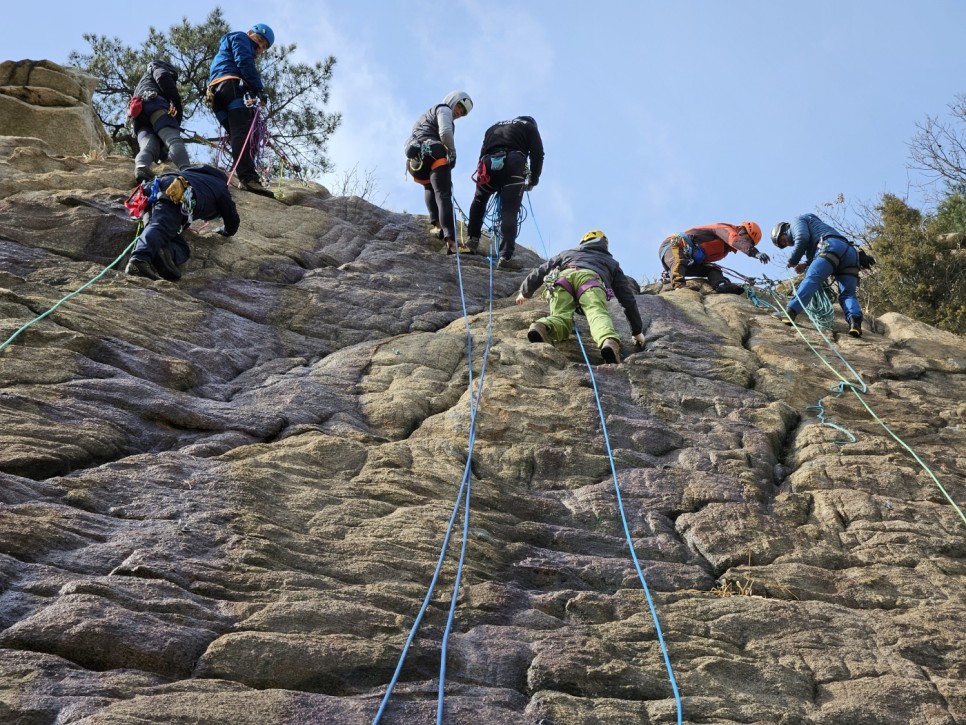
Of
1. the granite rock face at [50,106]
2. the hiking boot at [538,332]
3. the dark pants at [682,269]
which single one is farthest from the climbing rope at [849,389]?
the granite rock face at [50,106]

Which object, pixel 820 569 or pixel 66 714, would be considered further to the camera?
pixel 820 569

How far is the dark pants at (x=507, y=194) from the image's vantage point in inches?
444

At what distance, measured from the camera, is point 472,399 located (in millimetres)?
7340

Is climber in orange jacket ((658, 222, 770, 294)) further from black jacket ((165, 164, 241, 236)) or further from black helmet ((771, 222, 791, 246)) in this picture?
black jacket ((165, 164, 241, 236))

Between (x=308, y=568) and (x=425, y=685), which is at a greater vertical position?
(x=308, y=568)

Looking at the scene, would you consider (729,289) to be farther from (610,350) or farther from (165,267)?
(165,267)

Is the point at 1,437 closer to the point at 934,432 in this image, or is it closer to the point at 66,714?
the point at 66,714

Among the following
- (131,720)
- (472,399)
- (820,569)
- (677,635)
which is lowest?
(131,720)

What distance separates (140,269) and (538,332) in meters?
3.30

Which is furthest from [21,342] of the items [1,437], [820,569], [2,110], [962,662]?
[2,110]

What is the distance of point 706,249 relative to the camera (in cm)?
1189

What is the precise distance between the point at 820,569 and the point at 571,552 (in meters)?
1.43

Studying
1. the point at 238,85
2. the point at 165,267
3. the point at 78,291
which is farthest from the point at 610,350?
the point at 238,85

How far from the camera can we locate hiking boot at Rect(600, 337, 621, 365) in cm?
847
